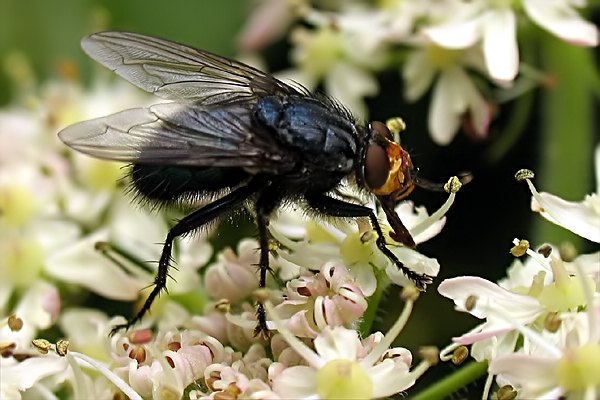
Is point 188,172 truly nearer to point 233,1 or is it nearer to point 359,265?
point 359,265

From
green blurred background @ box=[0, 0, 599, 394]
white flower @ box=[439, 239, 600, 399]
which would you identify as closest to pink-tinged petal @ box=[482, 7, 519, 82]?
green blurred background @ box=[0, 0, 599, 394]

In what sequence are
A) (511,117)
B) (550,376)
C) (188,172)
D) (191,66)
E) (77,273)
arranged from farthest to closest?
(511,117)
(77,273)
(191,66)
(188,172)
(550,376)

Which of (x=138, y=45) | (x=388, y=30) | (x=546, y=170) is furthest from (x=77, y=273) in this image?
(x=546, y=170)

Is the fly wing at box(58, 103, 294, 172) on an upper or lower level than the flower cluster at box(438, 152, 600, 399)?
upper

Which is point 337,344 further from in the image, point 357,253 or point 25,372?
point 25,372

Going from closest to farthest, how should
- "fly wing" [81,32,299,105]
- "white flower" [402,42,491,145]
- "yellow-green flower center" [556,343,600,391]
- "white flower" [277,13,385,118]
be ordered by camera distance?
1. "yellow-green flower center" [556,343,600,391]
2. "fly wing" [81,32,299,105]
3. "white flower" [402,42,491,145]
4. "white flower" [277,13,385,118]

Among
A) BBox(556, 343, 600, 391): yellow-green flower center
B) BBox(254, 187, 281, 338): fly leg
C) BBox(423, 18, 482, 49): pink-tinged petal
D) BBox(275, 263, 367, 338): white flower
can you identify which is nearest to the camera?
BBox(556, 343, 600, 391): yellow-green flower center

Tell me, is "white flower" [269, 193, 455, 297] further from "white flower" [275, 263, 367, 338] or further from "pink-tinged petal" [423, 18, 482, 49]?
"pink-tinged petal" [423, 18, 482, 49]

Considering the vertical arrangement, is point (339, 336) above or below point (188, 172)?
below

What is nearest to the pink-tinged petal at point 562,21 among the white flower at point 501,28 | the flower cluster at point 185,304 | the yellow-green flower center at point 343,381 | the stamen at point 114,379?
the white flower at point 501,28
